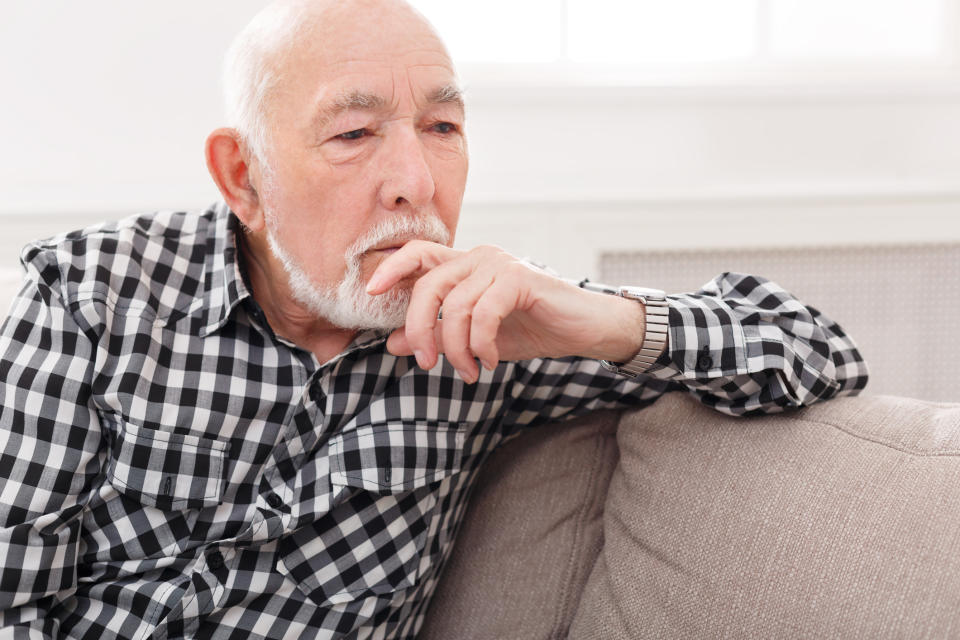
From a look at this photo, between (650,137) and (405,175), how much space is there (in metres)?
1.16

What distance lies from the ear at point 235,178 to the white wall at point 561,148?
0.80 meters

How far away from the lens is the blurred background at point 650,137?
1.90 metres

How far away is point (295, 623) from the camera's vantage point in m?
1.06

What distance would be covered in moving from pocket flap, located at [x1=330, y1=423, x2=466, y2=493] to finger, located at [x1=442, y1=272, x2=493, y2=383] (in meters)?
0.20

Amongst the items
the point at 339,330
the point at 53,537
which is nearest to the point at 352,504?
the point at 339,330

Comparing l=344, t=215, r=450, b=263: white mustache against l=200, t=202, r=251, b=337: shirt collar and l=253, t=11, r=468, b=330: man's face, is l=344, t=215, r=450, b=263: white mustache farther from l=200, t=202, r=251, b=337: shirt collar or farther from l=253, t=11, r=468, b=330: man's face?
l=200, t=202, r=251, b=337: shirt collar

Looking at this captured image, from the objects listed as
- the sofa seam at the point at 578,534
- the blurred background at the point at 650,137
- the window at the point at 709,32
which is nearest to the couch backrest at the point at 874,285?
the blurred background at the point at 650,137

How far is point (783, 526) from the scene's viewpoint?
952 mm

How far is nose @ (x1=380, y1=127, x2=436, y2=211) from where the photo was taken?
102cm

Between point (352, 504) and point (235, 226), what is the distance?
432 mm

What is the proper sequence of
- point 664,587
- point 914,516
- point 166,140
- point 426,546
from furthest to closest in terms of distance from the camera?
point 166,140 → point 426,546 → point 664,587 → point 914,516

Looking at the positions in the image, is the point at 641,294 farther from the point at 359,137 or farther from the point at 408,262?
the point at 359,137

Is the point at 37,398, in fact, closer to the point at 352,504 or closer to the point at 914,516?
the point at 352,504

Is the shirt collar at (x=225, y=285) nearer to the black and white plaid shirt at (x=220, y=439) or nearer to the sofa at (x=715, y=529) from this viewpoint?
the black and white plaid shirt at (x=220, y=439)
